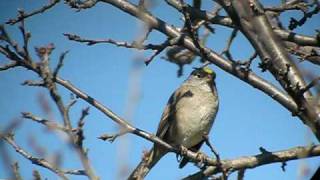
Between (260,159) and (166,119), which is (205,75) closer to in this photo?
(166,119)

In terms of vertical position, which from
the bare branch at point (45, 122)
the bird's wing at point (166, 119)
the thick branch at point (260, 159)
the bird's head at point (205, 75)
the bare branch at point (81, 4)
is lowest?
the bird's wing at point (166, 119)

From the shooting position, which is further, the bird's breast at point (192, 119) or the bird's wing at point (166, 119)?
the bird's wing at point (166, 119)

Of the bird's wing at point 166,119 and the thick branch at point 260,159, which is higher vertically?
the thick branch at point 260,159

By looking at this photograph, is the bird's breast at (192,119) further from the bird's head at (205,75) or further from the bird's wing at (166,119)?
the bird's head at (205,75)

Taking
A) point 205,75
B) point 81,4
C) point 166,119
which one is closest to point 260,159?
point 81,4

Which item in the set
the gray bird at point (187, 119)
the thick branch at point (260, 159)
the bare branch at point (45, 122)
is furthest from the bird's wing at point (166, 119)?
the bare branch at point (45, 122)

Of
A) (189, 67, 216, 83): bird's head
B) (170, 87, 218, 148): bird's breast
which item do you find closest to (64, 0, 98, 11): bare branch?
(170, 87, 218, 148): bird's breast

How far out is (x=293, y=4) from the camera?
15.4ft

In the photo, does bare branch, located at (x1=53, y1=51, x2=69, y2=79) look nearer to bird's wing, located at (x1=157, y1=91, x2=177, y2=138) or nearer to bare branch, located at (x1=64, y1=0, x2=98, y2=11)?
bare branch, located at (x1=64, y1=0, x2=98, y2=11)

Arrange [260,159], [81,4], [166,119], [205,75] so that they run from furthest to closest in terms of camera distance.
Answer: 1. [205,75]
2. [166,119]
3. [81,4]
4. [260,159]

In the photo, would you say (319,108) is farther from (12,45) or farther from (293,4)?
(12,45)

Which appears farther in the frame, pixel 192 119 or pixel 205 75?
pixel 205 75

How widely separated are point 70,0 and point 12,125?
238cm

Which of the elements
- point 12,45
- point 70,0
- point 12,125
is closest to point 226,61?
point 70,0
